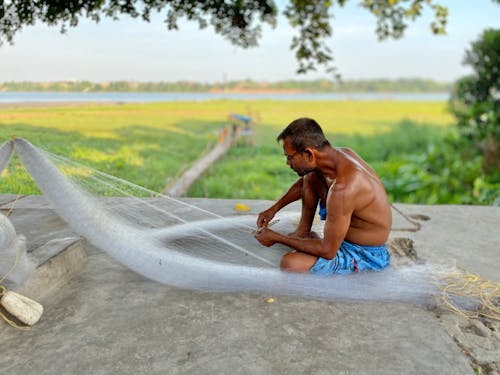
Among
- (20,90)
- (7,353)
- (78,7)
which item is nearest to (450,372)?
(7,353)

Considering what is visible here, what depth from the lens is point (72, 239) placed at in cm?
279

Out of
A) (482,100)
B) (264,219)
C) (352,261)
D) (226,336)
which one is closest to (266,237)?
(264,219)

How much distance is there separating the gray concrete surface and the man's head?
69 cm

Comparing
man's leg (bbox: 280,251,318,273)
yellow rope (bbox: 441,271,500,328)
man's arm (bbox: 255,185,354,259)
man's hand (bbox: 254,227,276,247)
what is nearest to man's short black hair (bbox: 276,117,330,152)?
man's arm (bbox: 255,185,354,259)

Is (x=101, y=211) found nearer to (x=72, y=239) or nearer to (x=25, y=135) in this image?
(x=72, y=239)

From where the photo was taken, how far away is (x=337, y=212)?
2.28m

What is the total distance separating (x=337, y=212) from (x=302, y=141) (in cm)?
38

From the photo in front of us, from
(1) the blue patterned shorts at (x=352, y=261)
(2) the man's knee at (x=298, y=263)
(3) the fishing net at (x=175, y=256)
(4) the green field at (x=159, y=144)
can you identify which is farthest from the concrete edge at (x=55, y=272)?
(1) the blue patterned shorts at (x=352, y=261)

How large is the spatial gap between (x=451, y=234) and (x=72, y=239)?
2653 millimetres

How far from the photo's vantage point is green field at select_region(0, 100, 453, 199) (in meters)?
2.82

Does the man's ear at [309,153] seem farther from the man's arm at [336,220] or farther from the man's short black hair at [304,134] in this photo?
the man's arm at [336,220]

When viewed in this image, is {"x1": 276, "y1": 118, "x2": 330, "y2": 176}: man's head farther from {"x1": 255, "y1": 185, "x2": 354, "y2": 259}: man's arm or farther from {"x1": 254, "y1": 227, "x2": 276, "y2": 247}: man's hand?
{"x1": 254, "y1": 227, "x2": 276, "y2": 247}: man's hand

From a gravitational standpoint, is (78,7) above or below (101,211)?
above

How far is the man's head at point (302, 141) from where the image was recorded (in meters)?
2.34
